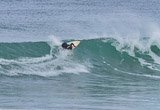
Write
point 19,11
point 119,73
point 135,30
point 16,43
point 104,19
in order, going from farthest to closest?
point 19,11 < point 104,19 < point 135,30 < point 16,43 < point 119,73

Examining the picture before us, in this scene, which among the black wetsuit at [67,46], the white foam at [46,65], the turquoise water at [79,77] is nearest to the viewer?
the turquoise water at [79,77]

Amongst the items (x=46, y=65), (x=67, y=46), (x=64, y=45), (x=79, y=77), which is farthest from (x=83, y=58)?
(x=79, y=77)

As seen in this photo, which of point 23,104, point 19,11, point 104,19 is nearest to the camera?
point 23,104

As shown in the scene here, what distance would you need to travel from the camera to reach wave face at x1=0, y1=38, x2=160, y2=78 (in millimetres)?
34156

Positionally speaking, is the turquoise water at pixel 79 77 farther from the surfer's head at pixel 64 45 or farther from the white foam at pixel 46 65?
the surfer's head at pixel 64 45

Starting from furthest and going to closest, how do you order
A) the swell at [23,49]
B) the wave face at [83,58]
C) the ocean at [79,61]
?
the swell at [23,49], the wave face at [83,58], the ocean at [79,61]

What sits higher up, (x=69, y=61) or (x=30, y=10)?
(x=30, y=10)

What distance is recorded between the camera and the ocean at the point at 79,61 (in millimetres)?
27917

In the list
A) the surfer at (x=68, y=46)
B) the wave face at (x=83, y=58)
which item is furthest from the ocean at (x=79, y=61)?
the surfer at (x=68, y=46)

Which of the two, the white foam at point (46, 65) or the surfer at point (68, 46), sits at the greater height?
the surfer at point (68, 46)

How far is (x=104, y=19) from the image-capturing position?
184ft

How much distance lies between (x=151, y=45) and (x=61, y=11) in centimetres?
2121

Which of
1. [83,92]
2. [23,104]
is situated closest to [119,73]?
[83,92]

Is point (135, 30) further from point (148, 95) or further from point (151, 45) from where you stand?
point (148, 95)
